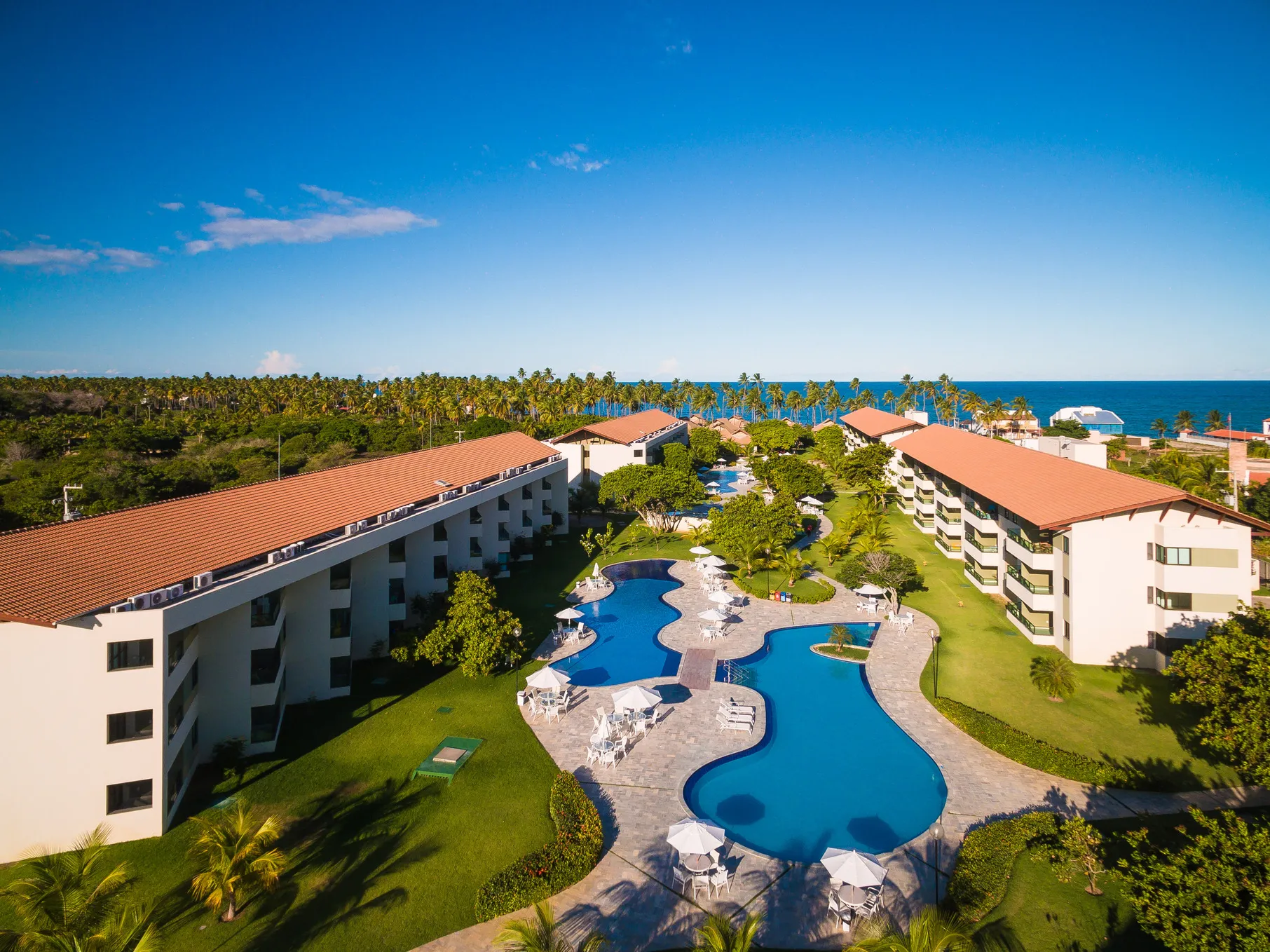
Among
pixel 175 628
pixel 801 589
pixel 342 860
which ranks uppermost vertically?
pixel 175 628

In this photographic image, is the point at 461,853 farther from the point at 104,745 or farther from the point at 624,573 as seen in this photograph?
the point at 624,573

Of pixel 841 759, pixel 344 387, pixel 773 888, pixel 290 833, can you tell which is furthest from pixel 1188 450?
pixel 344 387

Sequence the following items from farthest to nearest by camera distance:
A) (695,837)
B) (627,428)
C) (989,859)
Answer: (627,428), (989,859), (695,837)

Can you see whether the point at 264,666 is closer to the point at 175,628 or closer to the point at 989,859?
the point at 175,628

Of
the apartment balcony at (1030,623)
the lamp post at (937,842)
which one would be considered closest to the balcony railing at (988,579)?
the apartment balcony at (1030,623)

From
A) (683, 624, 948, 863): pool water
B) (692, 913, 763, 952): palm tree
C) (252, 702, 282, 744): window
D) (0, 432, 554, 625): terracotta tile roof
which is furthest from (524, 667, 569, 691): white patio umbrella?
Answer: (692, 913, 763, 952): palm tree

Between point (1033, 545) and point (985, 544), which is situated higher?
point (1033, 545)

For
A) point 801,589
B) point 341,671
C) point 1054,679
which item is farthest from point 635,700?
point 801,589
